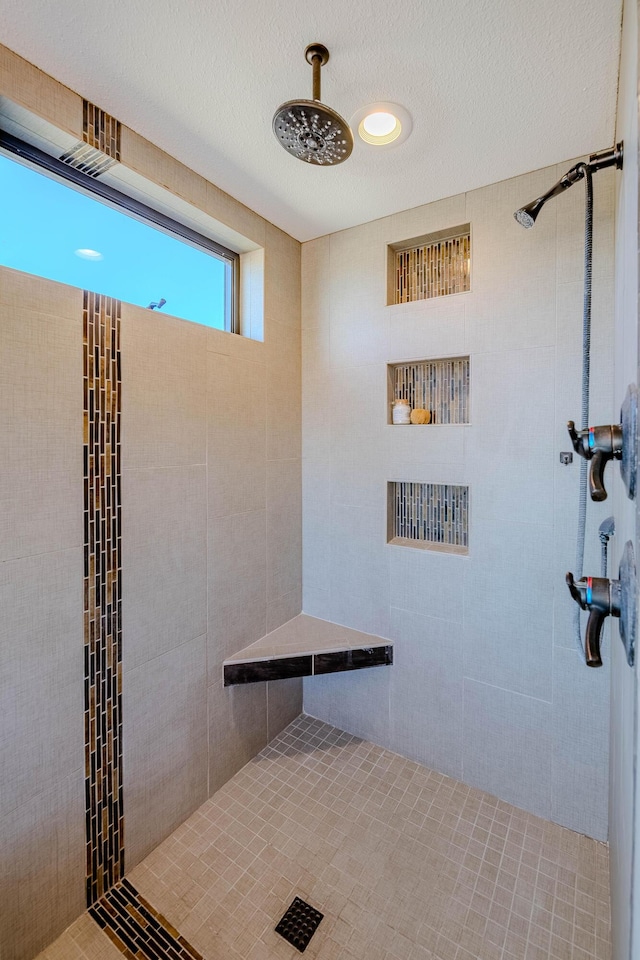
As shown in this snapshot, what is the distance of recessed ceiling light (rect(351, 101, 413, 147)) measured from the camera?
1293 millimetres

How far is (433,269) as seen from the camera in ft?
6.35

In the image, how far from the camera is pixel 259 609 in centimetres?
198

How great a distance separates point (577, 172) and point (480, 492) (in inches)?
41.7

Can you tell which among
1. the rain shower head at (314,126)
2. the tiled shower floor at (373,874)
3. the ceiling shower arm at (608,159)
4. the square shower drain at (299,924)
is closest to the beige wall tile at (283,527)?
the tiled shower floor at (373,874)

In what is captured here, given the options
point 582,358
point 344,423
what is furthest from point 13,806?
point 582,358

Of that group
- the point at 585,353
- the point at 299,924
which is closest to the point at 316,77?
the point at 585,353

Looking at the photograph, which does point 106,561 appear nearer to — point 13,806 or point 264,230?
point 13,806

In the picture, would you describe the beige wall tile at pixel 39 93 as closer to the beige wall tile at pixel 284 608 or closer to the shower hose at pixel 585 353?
the shower hose at pixel 585 353

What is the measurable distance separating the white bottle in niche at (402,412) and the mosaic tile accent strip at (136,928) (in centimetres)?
188

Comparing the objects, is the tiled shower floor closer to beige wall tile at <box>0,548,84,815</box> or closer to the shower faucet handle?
beige wall tile at <box>0,548,84,815</box>

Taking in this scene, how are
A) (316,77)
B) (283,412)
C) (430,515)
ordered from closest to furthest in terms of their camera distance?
(316,77), (430,515), (283,412)

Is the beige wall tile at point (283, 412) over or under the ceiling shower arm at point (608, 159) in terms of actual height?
under

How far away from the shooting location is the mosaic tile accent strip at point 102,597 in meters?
1.34

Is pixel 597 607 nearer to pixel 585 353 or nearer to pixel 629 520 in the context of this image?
pixel 629 520
